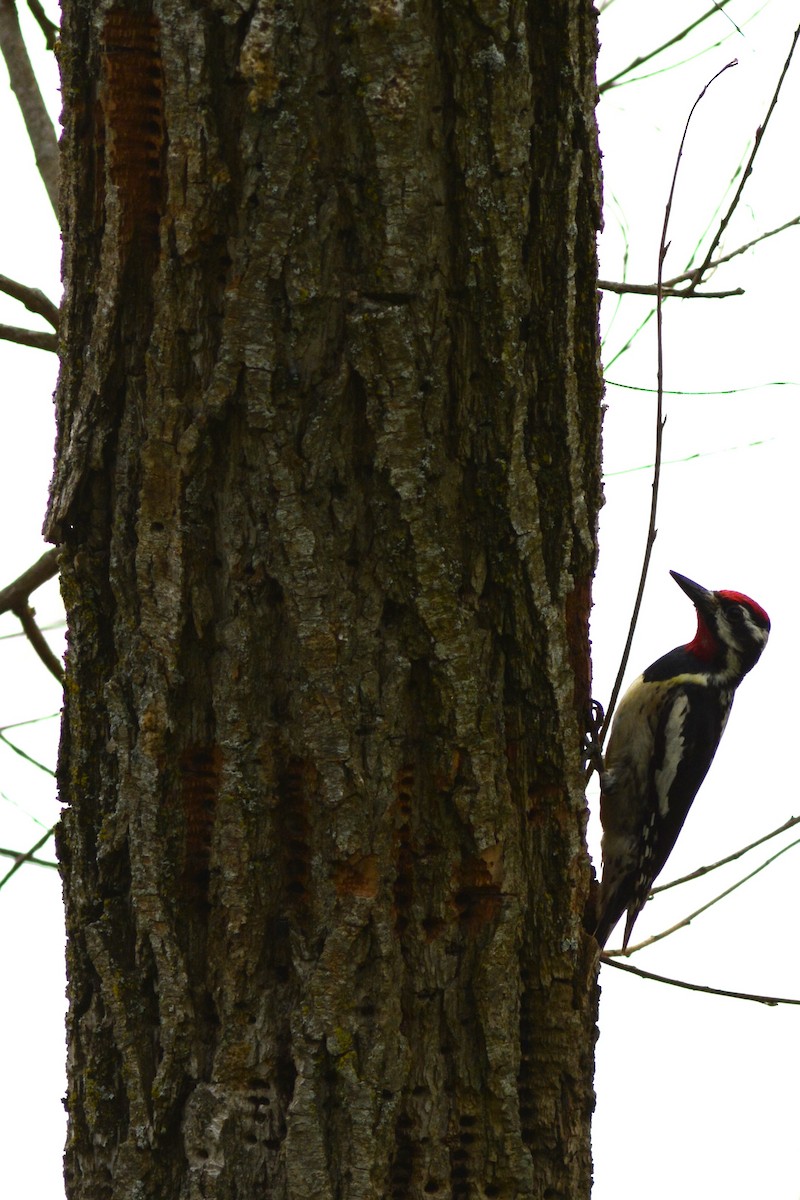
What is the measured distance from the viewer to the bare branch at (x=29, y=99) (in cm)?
306

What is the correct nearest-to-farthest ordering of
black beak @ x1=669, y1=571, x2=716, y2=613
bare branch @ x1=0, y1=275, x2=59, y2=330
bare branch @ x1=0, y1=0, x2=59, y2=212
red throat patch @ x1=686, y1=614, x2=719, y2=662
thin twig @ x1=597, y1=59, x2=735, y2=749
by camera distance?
thin twig @ x1=597, y1=59, x2=735, y2=749 < bare branch @ x1=0, y1=275, x2=59, y2=330 < bare branch @ x1=0, y1=0, x2=59, y2=212 < black beak @ x1=669, y1=571, x2=716, y2=613 < red throat patch @ x1=686, y1=614, x2=719, y2=662

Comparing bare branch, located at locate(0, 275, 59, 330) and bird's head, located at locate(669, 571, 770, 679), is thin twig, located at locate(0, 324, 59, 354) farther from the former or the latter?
bird's head, located at locate(669, 571, 770, 679)

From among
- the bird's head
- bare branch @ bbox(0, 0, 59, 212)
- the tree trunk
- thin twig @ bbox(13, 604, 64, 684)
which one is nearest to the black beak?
the bird's head

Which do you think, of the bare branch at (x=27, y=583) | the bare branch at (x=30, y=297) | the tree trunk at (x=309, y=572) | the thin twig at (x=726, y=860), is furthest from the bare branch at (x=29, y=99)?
the thin twig at (x=726, y=860)

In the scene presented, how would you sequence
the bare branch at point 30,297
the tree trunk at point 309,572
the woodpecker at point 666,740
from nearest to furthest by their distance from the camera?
the tree trunk at point 309,572, the bare branch at point 30,297, the woodpecker at point 666,740

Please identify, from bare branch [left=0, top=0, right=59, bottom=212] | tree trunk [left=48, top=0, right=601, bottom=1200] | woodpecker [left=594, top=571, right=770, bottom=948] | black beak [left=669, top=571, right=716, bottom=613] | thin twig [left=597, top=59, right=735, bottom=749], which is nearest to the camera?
tree trunk [left=48, top=0, right=601, bottom=1200]

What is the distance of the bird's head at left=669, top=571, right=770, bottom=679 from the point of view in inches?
174

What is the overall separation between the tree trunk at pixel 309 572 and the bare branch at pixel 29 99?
140cm

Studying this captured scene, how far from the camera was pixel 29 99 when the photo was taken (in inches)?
124

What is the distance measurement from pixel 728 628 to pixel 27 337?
2769 millimetres

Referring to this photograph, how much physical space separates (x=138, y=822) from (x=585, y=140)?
1.20 meters

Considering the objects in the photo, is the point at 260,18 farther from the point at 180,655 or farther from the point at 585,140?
the point at 180,655

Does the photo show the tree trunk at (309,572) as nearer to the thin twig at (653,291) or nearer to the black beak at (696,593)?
the thin twig at (653,291)

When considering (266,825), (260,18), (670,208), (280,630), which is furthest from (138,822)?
(670,208)
